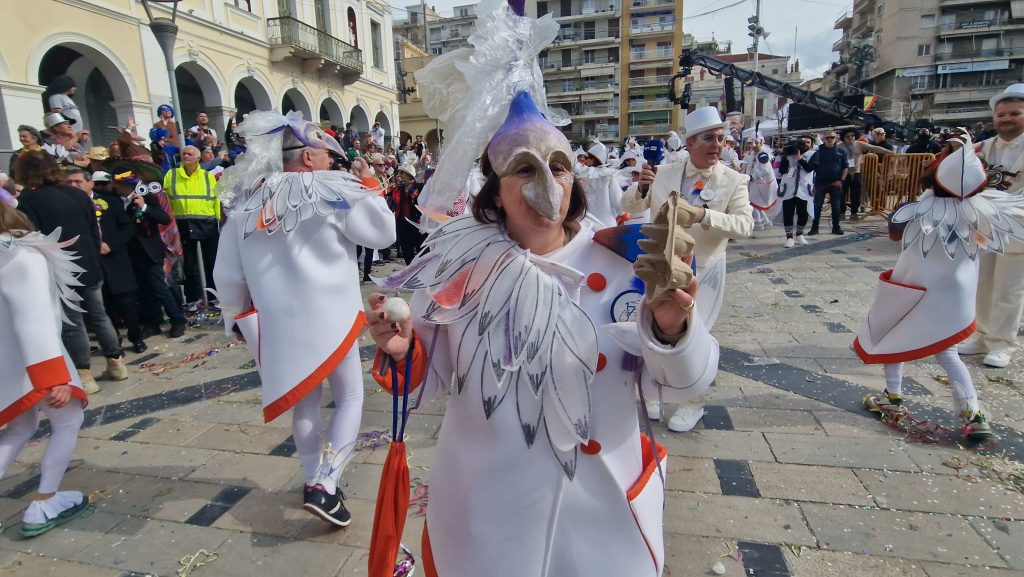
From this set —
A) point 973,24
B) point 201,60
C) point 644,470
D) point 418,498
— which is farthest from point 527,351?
point 973,24

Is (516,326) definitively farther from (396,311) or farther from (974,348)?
(974,348)

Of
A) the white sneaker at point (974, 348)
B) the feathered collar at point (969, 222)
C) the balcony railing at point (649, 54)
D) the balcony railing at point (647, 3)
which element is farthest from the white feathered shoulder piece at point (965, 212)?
the balcony railing at point (647, 3)

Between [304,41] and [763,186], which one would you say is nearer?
[763,186]

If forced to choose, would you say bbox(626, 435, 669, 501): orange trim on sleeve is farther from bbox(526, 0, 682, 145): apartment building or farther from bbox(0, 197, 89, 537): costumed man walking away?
bbox(526, 0, 682, 145): apartment building

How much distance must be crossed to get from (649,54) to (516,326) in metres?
61.7

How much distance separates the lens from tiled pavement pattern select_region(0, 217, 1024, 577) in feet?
8.03

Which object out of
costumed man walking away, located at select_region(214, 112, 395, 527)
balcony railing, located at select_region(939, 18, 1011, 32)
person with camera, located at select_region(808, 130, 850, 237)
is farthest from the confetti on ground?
balcony railing, located at select_region(939, 18, 1011, 32)

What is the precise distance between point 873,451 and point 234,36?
65.2ft

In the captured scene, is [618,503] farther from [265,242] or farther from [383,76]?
[383,76]

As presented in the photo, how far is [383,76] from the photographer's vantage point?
27703 mm

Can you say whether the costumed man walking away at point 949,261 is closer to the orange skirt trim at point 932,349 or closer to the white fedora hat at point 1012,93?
the orange skirt trim at point 932,349

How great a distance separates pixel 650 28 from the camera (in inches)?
2215

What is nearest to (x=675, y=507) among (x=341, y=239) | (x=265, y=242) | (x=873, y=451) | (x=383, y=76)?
(x=873, y=451)

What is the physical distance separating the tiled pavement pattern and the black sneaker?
91 mm
